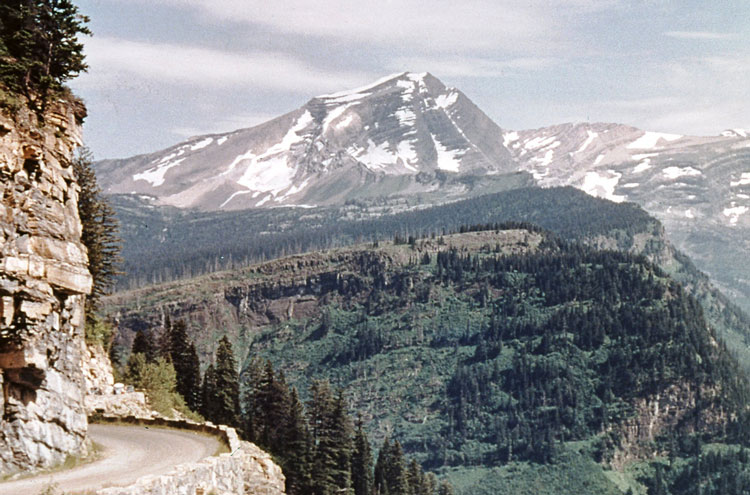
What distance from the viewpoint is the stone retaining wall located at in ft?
106

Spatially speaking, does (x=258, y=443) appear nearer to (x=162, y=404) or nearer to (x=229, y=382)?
(x=229, y=382)

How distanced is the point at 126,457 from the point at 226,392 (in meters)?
60.2

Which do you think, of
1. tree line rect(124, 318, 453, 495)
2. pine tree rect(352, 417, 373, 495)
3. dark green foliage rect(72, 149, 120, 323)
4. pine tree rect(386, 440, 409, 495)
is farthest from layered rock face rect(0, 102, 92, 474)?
pine tree rect(386, 440, 409, 495)

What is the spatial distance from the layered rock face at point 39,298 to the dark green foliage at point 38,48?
3.88 feet

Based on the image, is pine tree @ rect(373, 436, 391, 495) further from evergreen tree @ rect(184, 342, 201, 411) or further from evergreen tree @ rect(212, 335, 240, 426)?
evergreen tree @ rect(184, 342, 201, 411)

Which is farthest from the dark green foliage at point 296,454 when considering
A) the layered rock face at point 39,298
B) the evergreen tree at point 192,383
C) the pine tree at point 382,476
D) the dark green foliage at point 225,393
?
the layered rock face at point 39,298

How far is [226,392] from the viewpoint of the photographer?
335 ft

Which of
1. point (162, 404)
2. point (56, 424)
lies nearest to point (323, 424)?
point (162, 404)

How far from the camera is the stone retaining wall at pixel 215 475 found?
32406 mm

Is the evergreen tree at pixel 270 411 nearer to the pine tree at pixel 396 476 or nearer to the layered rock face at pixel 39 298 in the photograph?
the pine tree at pixel 396 476

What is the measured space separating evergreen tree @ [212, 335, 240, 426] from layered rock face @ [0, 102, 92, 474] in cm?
6080

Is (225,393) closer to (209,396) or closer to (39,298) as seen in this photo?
(209,396)

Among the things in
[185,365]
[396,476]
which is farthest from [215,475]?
[396,476]

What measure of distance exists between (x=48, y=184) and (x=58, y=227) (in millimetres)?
1687
